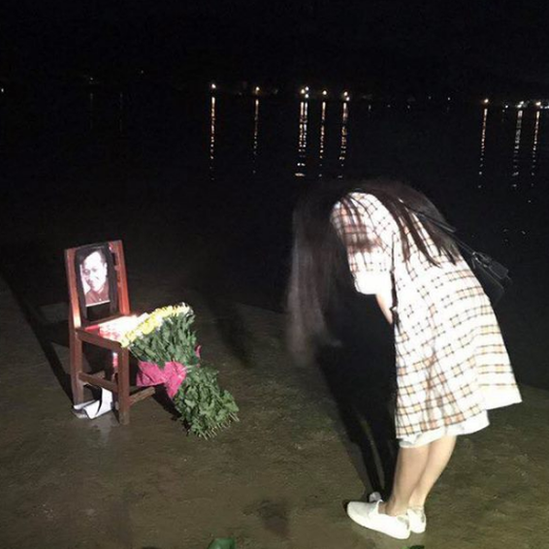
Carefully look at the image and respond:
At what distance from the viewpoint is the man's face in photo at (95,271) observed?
14.4ft

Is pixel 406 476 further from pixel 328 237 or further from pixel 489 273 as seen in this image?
pixel 328 237

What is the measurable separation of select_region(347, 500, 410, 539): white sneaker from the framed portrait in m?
2.02

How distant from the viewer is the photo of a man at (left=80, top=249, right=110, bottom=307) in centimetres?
438

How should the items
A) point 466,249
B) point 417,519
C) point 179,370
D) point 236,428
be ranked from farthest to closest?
point 236,428
point 179,370
point 417,519
point 466,249

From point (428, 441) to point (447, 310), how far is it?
1.86 ft

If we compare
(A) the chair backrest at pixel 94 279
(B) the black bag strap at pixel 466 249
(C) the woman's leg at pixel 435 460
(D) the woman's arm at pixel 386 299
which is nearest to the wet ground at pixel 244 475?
(C) the woman's leg at pixel 435 460

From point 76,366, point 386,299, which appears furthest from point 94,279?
point 386,299

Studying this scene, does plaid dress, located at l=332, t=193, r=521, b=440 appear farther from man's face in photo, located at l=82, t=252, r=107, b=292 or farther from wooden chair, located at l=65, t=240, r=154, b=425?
man's face in photo, located at l=82, t=252, r=107, b=292

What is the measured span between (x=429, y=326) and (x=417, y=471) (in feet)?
2.28

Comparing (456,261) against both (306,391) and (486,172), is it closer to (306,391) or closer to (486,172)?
(306,391)

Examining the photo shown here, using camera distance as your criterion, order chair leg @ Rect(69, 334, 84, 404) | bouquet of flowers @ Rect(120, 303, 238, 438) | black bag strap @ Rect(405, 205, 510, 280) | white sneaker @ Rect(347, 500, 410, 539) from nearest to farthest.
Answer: black bag strap @ Rect(405, 205, 510, 280) < white sneaker @ Rect(347, 500, 410, 539) < bouquet of flowers @ Rect(120, 303, 238, 438) < chair leg @ Rect(69, 334, 84, 404)

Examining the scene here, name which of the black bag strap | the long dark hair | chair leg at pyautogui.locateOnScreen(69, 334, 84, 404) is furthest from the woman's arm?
chair leg at pyautogui.locateOnScreen(69, 334, 84, 404)

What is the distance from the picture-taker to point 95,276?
447cm

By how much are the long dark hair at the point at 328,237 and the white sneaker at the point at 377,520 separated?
36.0 inches
